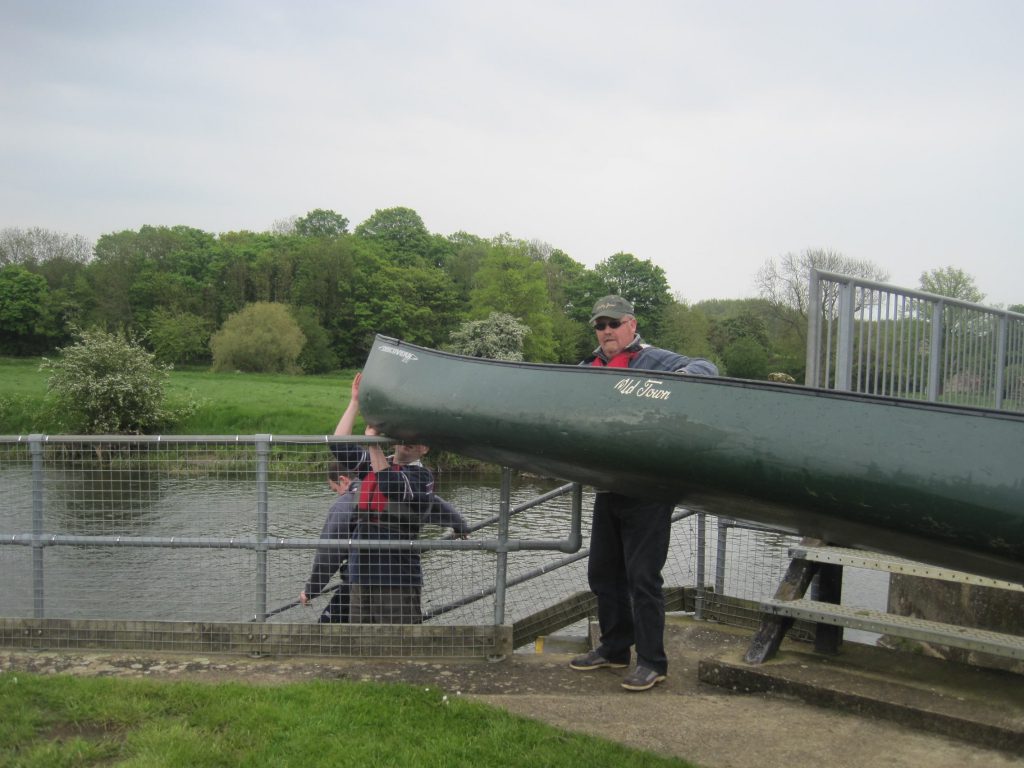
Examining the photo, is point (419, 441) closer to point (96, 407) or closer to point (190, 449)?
point (190, 449)

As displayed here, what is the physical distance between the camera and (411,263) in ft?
257

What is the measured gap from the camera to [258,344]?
181ft

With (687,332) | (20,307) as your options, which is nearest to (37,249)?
(20,307)

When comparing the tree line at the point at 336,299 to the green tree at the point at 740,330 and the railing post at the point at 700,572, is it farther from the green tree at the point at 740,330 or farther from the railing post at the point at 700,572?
the railing post at the point at 700,572

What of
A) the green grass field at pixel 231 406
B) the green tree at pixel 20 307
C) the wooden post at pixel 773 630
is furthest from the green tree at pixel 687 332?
the wooden post at pixel 773 630

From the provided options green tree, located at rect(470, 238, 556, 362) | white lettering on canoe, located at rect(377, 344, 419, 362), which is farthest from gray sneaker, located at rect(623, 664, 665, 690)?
green tree, located at rect(470, 238, 556, 362)

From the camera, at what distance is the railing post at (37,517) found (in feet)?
16.0

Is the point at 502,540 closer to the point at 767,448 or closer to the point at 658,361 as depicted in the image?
the point at 658,361

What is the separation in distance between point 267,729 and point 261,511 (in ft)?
4.50

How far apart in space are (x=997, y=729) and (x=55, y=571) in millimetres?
8710

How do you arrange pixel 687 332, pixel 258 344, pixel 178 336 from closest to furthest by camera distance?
pixel 258 344 < pixel 687 332 < pixel 178 336

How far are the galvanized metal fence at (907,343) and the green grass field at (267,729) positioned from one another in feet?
10.3

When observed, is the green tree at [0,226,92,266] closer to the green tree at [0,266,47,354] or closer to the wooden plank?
the green tree at [0,266,47,354]

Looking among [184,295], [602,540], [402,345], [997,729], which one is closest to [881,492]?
[997,729]
